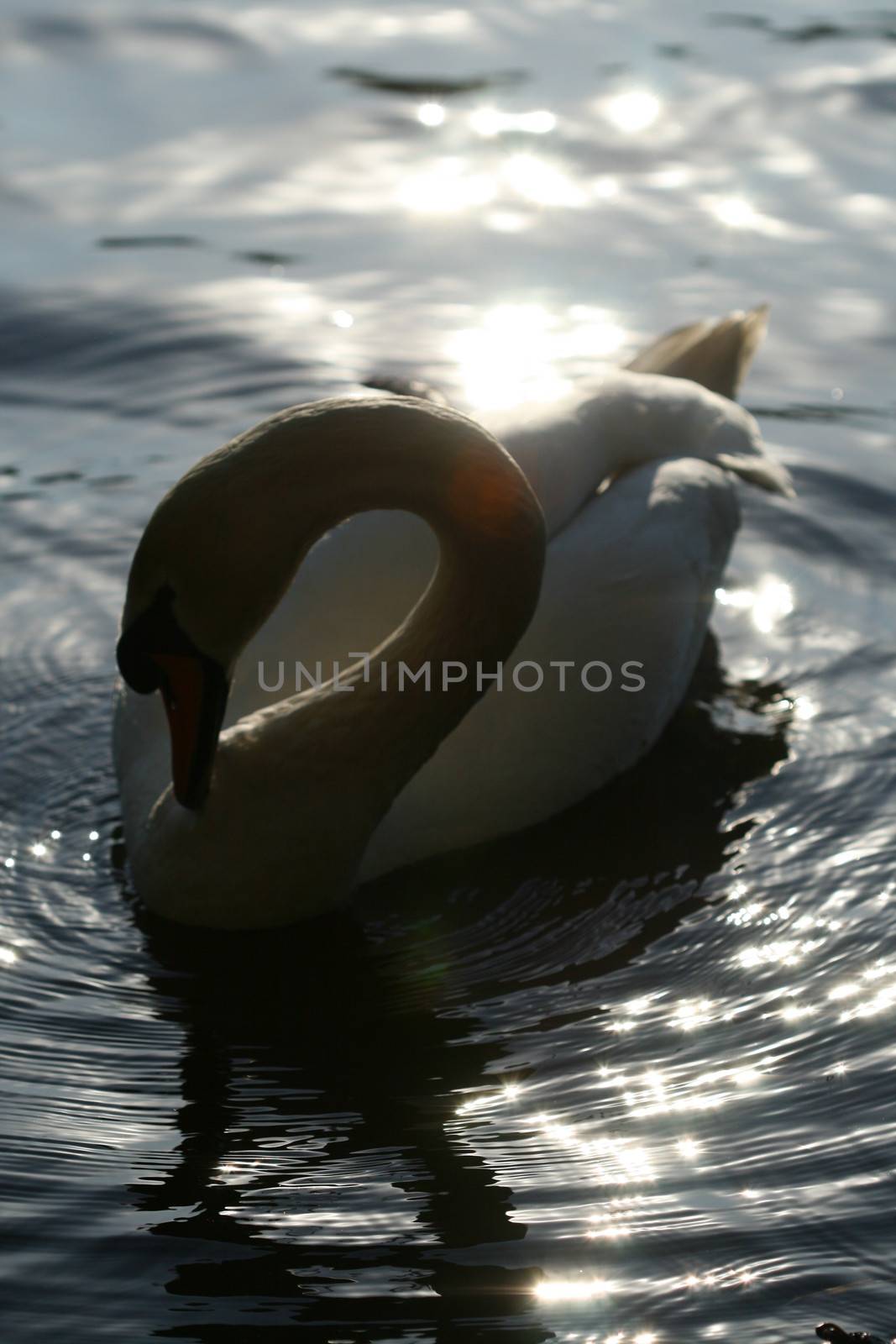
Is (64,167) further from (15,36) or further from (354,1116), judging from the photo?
(354,1116)

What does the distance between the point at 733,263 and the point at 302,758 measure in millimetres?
5213

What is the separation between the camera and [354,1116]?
4.21 metres

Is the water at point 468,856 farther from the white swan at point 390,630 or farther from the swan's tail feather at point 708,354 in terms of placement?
the swan's tail feather at point 708,354

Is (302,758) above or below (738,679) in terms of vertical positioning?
above

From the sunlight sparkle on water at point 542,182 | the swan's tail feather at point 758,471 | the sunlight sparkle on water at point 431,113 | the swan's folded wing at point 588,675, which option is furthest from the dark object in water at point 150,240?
the swan's folded wing at point 588,675

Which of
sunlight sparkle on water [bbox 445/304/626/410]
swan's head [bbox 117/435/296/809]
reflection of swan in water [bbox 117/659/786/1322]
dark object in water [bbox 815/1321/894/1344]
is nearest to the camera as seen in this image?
dark object in water [bbox 815/1321/894/1344]

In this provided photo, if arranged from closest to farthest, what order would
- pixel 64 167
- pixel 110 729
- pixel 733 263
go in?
pixel 110 729 → pixel 733 263 → pixel 64 167

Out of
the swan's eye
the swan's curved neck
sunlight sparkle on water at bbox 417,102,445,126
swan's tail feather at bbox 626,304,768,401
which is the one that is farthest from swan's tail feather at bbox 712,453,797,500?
sunlight sparkle on water at bbox 417,102,445,126

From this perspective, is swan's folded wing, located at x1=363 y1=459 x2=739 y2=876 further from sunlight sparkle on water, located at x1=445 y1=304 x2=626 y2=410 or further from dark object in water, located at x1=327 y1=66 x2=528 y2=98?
dark object in water, located at x1=327 y1=66 x2=528 y2=98

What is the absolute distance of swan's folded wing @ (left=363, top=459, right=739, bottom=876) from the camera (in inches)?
204

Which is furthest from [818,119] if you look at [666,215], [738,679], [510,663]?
[510,663]

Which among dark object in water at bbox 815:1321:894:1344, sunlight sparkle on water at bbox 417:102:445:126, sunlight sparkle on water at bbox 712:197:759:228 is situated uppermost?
dark object in water at bbox 815:1321:894:1344

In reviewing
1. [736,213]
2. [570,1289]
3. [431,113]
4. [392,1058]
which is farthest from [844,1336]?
[431,113]

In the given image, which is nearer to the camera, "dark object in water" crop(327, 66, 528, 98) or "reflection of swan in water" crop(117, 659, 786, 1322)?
"reflection of swan in water" crop(117, 659, 786, 1322)
